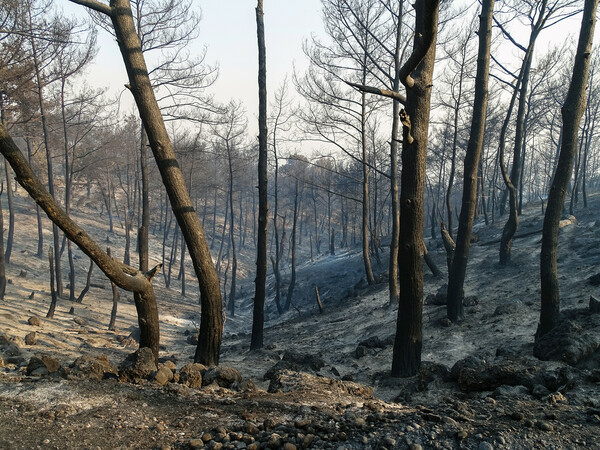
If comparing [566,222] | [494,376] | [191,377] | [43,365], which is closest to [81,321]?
[43,365]

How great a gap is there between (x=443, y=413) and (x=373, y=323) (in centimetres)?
909

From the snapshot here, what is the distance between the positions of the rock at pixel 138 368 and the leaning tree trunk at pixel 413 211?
345cm

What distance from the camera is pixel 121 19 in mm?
5340

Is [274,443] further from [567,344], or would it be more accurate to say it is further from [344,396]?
[567,344]

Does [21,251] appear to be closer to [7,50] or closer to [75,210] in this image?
[75,210]

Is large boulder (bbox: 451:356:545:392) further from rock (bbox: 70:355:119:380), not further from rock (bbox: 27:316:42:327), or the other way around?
rock (bbox: 27:316:42:327)

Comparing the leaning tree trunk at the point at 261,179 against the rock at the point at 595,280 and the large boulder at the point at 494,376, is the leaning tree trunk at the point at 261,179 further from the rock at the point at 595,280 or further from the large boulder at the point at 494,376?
the rock at the point at 595,280

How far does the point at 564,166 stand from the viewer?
686 centimetres

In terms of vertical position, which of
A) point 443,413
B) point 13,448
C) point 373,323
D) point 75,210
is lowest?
point 373,323

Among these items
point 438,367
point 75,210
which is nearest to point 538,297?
point 438,367

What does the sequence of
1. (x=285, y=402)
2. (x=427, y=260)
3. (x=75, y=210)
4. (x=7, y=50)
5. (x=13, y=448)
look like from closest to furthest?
1. (x=13, y=448)
2. (x=285, y=402)
3. (x=7, y=50)
4. (x=427, y=260)
5. (x=75, y=210)

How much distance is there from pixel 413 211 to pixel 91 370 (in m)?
4.38

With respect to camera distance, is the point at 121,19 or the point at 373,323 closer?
the point at 121,19

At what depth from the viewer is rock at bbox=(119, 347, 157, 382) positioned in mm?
4598
